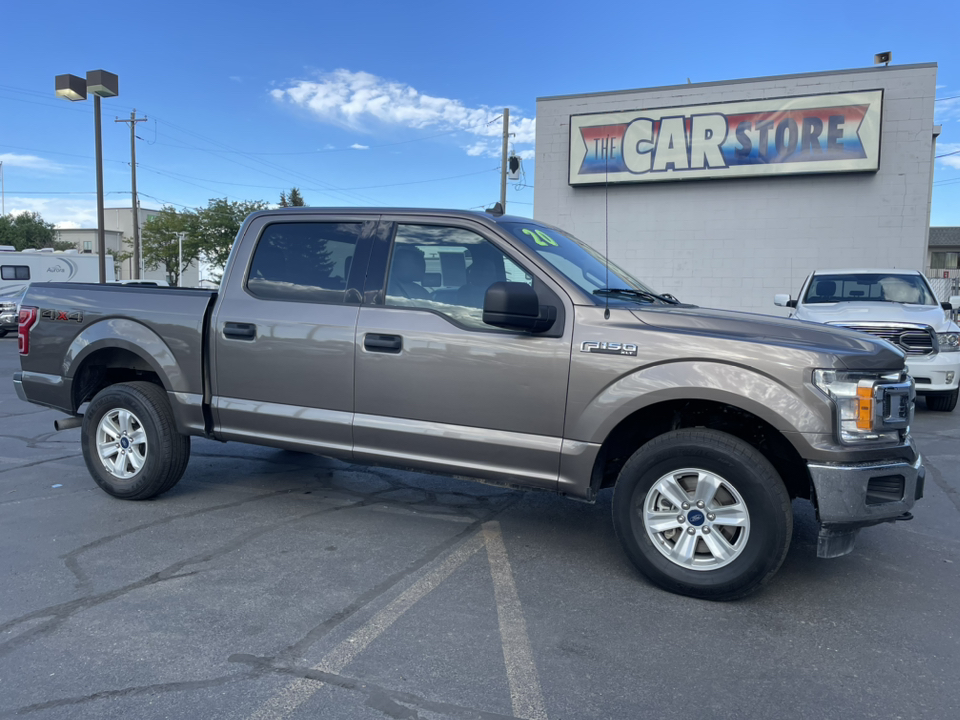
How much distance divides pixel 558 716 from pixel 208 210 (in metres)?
55.4

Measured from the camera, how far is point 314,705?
8.89 ft

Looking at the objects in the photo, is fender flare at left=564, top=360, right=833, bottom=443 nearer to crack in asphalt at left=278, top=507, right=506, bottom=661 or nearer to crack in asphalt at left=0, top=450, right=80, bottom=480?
crack in asphalt at left=278, top=507, right=506, bottom=661

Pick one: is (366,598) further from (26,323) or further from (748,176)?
(748,176)

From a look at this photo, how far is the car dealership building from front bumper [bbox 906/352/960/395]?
27.3 ft

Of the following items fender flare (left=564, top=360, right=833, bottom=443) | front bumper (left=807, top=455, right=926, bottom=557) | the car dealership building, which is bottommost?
front bumper (left=807, top=455, right=926, bottom=557)

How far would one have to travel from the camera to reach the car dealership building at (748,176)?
15758 mm

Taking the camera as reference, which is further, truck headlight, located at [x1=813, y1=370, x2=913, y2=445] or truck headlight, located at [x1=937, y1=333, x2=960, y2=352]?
truck headlight, located at [x1=937, y1=333, x2=960, y2=352]

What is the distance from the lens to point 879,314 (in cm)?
885

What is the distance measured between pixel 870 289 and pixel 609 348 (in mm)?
7860

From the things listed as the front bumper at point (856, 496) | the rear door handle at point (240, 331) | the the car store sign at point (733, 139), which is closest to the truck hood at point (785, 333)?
the front bumper at point (856, 496)

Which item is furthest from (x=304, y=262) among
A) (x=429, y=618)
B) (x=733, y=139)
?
(x=733, y=139)

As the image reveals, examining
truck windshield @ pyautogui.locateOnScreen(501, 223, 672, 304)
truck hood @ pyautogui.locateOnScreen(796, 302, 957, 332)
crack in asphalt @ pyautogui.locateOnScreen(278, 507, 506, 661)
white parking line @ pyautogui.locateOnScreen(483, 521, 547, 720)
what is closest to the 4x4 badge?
crack in asphalt @ pyautogui.locateOnScreen(278, 507, 506, 661)

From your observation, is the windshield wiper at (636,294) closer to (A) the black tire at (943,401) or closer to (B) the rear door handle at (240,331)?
(B) the rear door handle at (240,331)

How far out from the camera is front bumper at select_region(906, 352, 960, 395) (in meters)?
8.56
